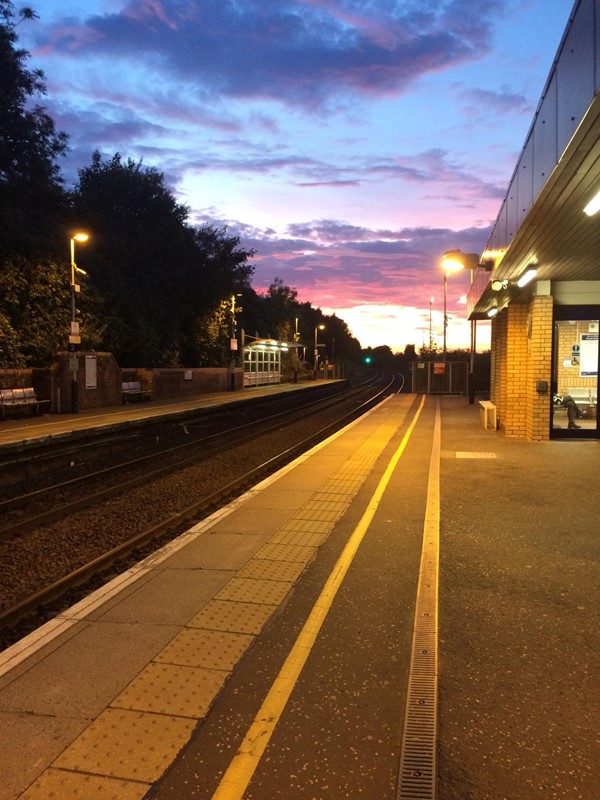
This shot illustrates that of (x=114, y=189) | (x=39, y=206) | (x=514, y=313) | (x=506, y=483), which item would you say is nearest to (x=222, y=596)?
(x=506, y=483)

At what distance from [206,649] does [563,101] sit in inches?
212

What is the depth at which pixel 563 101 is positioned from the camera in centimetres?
572

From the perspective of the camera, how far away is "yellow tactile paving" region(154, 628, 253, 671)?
387cm

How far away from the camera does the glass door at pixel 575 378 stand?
1366 centimetres

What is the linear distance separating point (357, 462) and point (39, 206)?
927 inches

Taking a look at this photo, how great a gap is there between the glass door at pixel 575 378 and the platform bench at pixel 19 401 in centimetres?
1661

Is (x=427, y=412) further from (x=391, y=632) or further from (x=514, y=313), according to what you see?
(x=391, y=632)

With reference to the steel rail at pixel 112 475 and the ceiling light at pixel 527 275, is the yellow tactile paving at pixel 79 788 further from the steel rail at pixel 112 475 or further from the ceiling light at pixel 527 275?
the ceiling light at pixel 527 275

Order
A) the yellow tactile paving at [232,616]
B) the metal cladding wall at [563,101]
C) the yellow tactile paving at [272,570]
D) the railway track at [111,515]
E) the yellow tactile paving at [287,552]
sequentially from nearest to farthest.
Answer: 1. the yellow tactile paving at [232,616]
2. the metal cladding wall at [563,101]
3. the yellow tactile paving at [272,570]
4. the yellow tactile paving at [287,552]
5. the railway track at [111,515]

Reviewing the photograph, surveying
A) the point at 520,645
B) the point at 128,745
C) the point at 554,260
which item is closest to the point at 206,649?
the point at 128,745

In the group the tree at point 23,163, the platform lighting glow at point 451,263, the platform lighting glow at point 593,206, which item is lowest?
the platform lighting glow at point 593,206

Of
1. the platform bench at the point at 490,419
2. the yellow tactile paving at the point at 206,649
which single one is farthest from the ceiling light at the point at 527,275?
the yellow tactile paving at the point at 206,649

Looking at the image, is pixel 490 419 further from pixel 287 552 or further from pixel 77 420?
pixel 77 420

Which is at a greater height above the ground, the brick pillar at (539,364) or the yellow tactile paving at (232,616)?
the brick pillar at (539,364)
